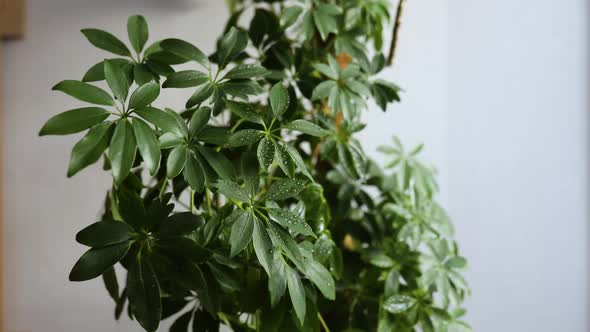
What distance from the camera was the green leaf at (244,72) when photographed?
867 mm

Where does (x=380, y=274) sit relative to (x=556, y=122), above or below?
below

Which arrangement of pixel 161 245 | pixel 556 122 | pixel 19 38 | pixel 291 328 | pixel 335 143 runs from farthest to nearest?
pixel 556 122 → pixel 19 38 → pixel 335 143 → pixel 291 328 → pixel 161 245

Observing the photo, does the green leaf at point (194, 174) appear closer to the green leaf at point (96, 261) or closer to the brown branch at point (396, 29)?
the green leaf at point (96, 261)

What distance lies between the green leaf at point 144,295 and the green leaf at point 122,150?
5.3 inches

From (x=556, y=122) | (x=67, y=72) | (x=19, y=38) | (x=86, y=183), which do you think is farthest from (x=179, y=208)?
(x=556, y=122)

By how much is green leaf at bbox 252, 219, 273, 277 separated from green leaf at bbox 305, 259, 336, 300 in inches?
4.1

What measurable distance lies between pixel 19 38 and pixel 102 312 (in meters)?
0.67

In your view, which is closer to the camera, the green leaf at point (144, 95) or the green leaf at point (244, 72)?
the green leaf at point (144, 95)

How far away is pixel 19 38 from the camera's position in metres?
1.34

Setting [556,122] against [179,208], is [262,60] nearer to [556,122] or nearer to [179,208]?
[179,208]

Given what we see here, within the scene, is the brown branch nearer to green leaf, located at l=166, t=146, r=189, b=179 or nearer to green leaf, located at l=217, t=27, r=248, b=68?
green leaf, located at l=217, t=27, r=248, b=68

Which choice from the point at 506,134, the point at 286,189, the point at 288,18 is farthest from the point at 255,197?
the point at 506,134

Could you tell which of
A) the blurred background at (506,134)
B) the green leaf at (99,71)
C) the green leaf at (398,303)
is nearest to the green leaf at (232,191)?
the green leaf at (99,71)

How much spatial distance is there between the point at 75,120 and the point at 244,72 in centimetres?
26
